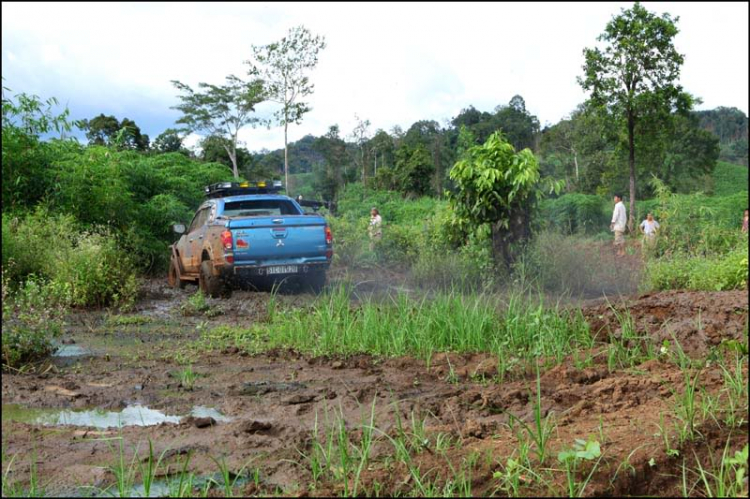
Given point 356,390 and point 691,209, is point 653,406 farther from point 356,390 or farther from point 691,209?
point 691,209

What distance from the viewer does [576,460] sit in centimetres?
373

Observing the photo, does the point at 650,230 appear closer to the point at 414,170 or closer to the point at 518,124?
the point at 518,124

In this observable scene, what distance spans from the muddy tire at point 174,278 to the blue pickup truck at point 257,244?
1155mm

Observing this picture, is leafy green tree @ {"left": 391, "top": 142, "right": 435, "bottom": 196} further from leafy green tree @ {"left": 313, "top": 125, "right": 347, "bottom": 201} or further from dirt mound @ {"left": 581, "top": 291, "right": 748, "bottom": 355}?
dirt mound @ {"left": 581, "top": 291, "right": 748, "bottom": 355}

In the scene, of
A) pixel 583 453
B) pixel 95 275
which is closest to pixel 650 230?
pixel 95 275

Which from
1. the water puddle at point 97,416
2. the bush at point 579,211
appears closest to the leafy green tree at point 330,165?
the bush at point 579,211

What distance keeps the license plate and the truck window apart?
3.89 feet

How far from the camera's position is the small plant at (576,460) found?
3378mm

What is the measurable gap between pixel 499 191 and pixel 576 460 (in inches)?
332

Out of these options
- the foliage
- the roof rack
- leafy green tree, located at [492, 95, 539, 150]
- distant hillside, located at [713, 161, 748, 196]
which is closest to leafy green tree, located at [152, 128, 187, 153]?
the foliage

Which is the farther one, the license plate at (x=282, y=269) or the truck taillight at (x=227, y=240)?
the license plate at (x=282, y=269)

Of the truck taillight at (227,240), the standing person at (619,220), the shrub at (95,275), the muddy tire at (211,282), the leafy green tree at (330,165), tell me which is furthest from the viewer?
the leafy green tree at (330,165)

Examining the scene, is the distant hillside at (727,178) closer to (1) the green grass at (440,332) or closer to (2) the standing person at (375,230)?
(2) the standing person at (375,230)

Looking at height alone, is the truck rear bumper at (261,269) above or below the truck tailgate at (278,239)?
below
